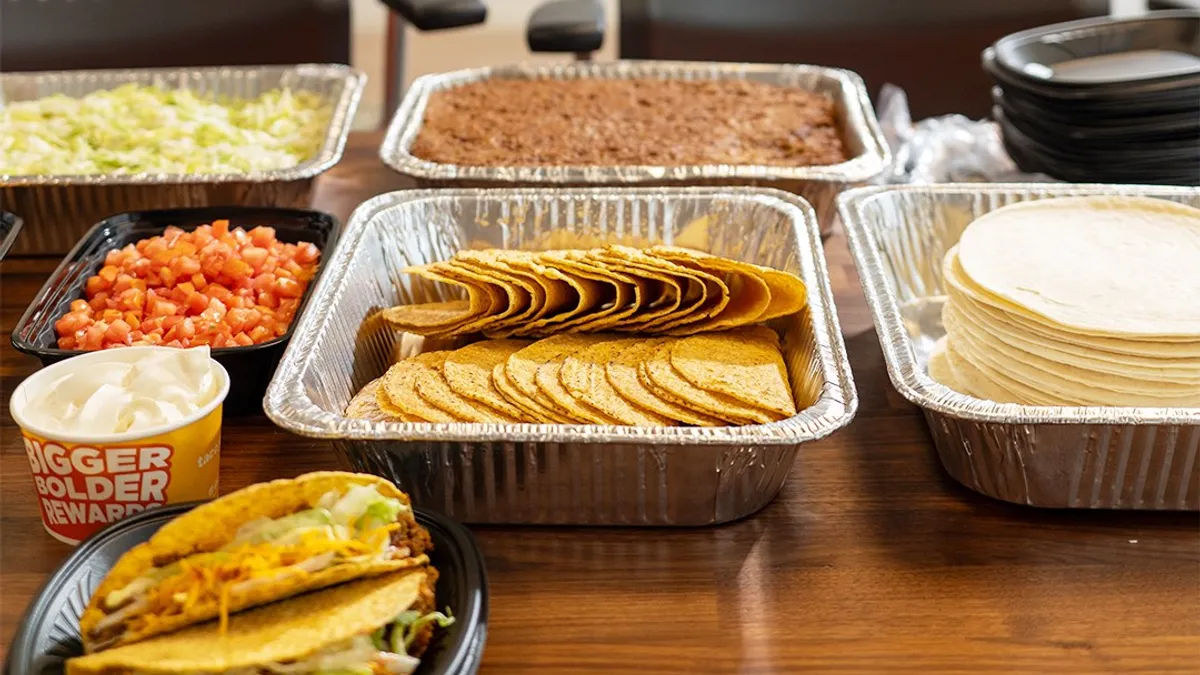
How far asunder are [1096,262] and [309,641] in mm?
1257

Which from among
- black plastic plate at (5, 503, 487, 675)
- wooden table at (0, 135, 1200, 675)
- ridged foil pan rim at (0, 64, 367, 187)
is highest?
ridged foil pan rim at (0, 64, 367, 187)

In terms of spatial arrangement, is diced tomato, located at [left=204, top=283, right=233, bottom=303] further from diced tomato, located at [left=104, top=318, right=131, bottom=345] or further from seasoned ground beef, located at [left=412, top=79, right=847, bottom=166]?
seasoned ground beef, located at [left=412, top=79, right=847, bottom=166]

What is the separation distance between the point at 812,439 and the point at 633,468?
213mm

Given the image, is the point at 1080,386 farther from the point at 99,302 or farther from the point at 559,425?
A: the point at 99,302

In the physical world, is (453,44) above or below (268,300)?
below

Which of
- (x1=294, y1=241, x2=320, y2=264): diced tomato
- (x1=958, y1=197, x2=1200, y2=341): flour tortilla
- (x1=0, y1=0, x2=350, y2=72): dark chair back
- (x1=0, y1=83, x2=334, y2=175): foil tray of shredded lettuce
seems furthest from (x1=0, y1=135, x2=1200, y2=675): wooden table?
(x1=0, y1=0, x2=350, y2=72): dark chair back

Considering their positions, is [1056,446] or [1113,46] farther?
[1113,46]

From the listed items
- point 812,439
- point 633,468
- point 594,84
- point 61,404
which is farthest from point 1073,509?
point 594,84

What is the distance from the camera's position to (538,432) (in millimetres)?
1231

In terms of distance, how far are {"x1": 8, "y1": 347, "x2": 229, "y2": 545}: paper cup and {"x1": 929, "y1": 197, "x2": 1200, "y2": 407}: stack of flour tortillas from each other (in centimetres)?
103

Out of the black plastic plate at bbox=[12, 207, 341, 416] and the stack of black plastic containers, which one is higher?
the stack of black plastic containers

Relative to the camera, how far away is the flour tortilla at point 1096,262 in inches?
56.1

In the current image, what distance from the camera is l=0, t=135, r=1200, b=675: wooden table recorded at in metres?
1.16

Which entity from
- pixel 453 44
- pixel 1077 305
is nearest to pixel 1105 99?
pixel 1077 305
